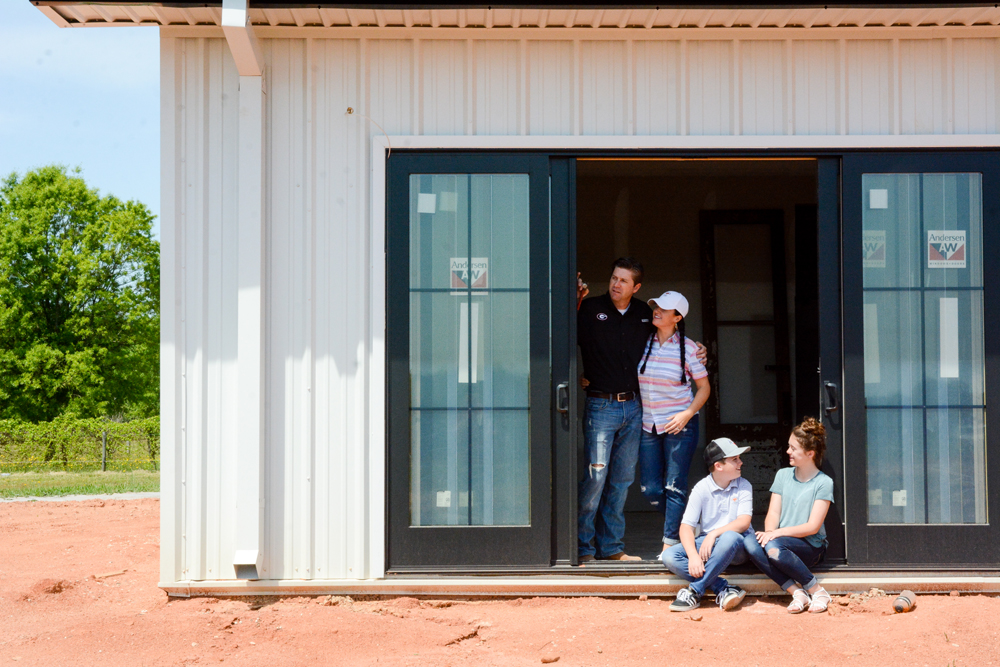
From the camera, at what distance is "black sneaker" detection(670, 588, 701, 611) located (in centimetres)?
404

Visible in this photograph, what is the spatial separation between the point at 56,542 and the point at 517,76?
502 cm

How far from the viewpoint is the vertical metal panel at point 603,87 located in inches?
169

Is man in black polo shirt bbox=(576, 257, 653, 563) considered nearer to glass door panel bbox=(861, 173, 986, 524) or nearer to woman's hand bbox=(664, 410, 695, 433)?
woman's hand bbox=(664, 410, 695, 433)

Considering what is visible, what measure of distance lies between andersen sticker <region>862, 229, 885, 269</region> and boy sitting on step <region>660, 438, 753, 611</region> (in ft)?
4.03

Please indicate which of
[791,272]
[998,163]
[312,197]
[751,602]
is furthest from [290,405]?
[791,272]

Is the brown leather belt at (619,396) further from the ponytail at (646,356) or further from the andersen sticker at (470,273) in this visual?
the andersen sticker at (470,273)

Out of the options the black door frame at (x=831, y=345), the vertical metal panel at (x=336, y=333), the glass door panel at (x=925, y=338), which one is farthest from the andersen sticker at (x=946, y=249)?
the vertical metal panel at (x=336, y=333)

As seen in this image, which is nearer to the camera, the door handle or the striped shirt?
the door handle

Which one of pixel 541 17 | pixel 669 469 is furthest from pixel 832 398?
pixel 541 17

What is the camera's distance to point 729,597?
4.02 meters

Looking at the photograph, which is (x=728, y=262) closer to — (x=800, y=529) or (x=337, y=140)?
(x=800, y=529)

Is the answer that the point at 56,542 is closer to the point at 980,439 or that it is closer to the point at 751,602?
the point at 751,602

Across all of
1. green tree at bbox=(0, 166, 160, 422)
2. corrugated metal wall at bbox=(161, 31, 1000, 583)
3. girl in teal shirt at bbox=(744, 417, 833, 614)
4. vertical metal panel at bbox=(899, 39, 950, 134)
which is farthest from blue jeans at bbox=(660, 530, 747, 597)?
green tree at bbox=(0, 166, 160, 422)

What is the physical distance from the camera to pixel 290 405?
4.22 meters
